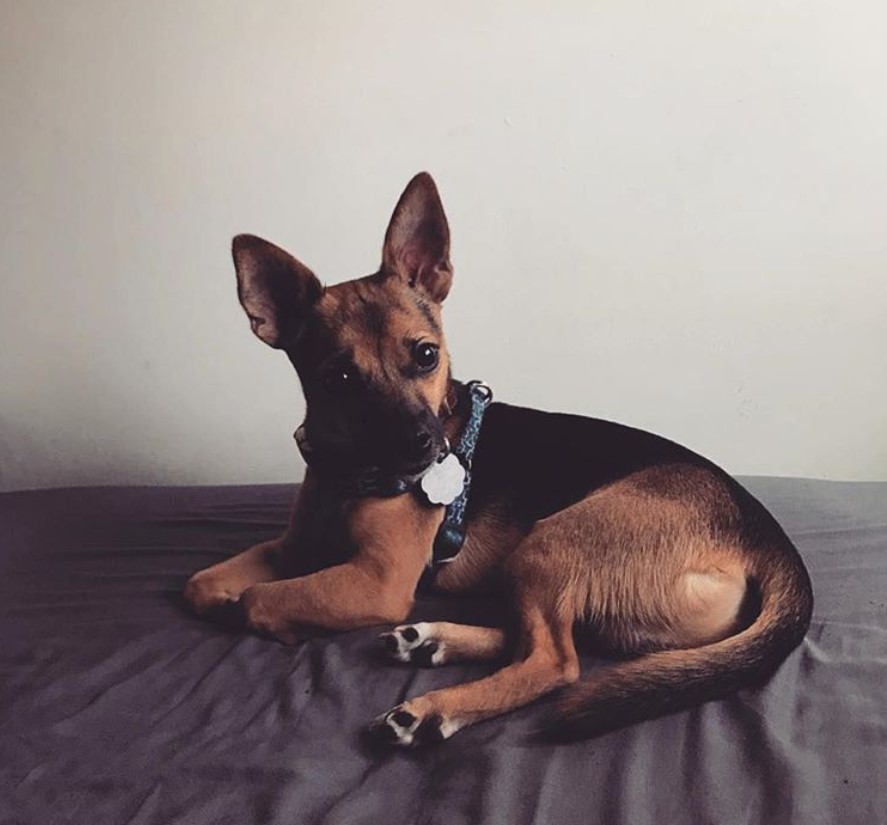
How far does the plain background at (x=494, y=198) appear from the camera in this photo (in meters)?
2.68

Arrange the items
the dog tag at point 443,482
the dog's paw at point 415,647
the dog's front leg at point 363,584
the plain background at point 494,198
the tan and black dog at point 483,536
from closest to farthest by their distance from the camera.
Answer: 1. the tan and black dog at point 483,536
2. the dog's paw at point 415,647
3. the dog's front leg at point 363,584
4. the dog tag at point 443,482
5. the plain background at point 494,198

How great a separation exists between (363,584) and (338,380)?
0.39 m

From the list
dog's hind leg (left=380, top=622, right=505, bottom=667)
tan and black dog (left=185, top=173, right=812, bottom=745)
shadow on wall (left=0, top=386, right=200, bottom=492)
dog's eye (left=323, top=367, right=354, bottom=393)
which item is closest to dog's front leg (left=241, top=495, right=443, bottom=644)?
tan and black dog (left=185, top=173, right=812, bottom=745)

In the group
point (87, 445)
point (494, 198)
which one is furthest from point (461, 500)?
point (87, 445)

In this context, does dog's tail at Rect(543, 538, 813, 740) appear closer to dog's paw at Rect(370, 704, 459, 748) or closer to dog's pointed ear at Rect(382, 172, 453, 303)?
dog's paw at Rect(370, 704, 459, 748)

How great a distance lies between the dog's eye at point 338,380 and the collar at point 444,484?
0.16m

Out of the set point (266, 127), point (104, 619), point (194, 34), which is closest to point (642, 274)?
point (266, 127)

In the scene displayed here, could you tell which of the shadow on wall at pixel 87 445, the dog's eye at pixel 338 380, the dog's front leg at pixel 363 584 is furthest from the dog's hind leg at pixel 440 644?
the shadow on wall at pixel 87 445

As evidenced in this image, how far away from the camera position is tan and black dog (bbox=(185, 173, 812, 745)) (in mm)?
1721

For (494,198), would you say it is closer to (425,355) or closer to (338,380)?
(425,355)

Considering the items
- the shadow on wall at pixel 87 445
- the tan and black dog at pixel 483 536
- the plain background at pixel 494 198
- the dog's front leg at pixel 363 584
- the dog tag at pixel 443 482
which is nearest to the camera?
the tan and black dog at pixel 483 536

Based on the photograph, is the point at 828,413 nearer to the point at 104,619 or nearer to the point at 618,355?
the point at 618,355

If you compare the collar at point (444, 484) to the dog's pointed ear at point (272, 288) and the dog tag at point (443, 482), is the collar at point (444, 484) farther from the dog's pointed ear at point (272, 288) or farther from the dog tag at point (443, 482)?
the dog's pointed ear at point (272, 288)

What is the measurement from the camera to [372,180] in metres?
2.78
